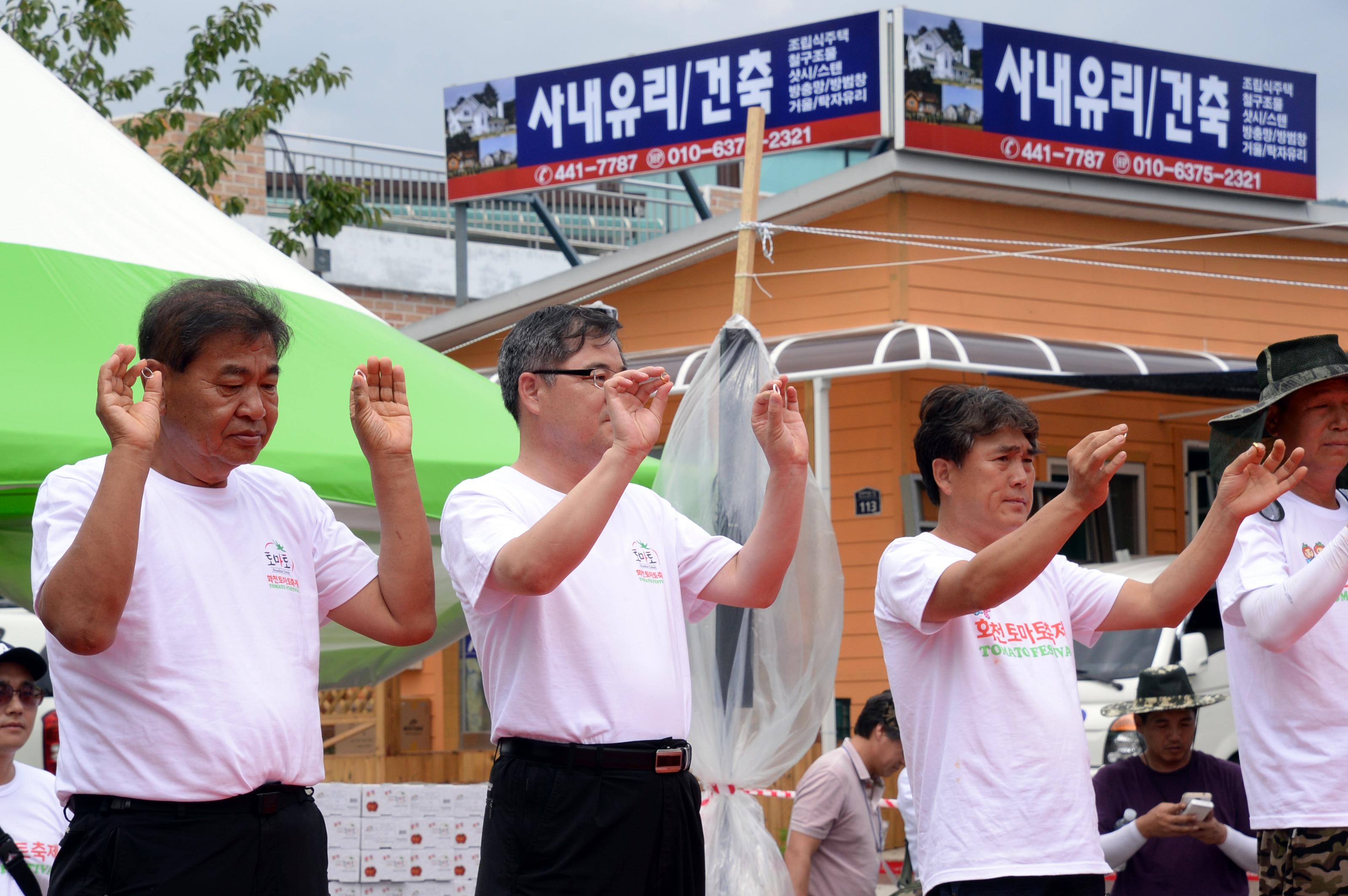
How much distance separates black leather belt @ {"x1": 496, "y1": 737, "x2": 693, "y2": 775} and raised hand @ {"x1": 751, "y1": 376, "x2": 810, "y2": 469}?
2.17ft

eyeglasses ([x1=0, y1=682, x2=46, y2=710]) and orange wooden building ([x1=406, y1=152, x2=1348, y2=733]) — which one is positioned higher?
orange wooden building ([x1=406, y1=152, x2=1348, y2=733])

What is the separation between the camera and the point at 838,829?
19.5 ft

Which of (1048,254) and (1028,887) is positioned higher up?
(1048,254)

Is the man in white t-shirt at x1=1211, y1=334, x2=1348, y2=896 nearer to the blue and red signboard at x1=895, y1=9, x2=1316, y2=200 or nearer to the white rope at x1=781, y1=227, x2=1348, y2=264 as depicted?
the white rope at x1=781, y1=227, x2=1348, y2=264

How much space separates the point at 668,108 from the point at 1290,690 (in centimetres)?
1045

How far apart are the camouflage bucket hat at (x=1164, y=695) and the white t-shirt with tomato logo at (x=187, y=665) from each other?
3634mm

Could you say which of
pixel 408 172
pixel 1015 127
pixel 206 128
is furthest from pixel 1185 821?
pixel 408 172

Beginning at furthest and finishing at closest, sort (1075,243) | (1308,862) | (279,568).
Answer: (1075,243)
(1308,862)
(279,568)

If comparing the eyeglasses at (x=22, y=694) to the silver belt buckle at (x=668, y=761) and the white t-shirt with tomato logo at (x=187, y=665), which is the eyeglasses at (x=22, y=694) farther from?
the silver belt buckle at (x=668, y=761)

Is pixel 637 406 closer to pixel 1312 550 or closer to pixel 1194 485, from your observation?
pixel 1312 550

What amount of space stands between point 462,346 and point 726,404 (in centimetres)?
825

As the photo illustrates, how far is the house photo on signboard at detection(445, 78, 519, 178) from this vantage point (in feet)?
47.0

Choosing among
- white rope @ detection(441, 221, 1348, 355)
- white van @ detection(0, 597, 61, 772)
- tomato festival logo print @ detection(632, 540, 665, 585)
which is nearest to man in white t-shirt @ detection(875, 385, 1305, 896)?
tomato festival logo print @ detection(632, 540, 665, 585)

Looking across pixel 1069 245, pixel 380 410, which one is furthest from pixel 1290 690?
pixel 1069 245
